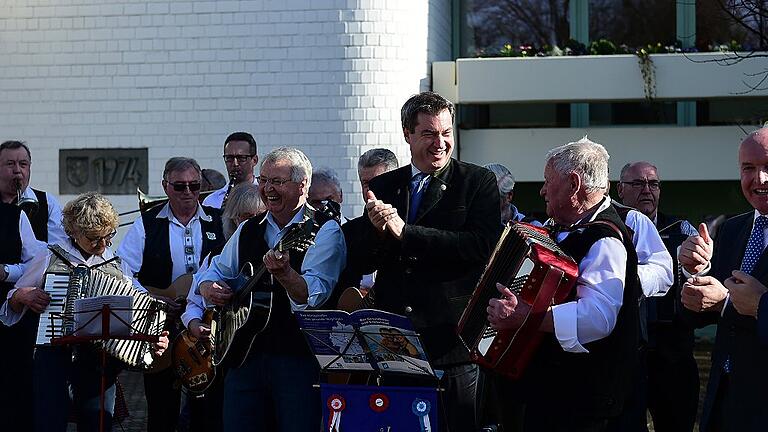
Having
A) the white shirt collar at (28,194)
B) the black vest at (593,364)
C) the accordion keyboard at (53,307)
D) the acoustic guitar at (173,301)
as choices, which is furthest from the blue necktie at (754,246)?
the white shirt collar at (28,194)

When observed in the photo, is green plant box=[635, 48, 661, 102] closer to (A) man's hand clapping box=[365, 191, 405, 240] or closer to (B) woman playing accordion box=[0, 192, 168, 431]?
(B) woman playing accordion box=[0, 192, 168, 431]

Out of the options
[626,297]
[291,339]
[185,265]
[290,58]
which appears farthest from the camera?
[290,58]

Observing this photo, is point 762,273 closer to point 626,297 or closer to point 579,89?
point 626,297

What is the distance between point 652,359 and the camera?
294 inches

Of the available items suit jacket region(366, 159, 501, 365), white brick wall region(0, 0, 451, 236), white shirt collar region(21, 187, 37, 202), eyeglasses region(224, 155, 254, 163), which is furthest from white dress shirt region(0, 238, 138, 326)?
white brick wall region(0, 0, 451, 236)

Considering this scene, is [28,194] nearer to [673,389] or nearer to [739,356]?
[673,389]

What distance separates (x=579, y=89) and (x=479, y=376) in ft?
27.0

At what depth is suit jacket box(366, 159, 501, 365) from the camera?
5.12 m

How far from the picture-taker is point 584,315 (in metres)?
4.50

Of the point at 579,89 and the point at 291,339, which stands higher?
the point at 579,89

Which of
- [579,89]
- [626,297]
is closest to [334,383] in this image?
[626,297]

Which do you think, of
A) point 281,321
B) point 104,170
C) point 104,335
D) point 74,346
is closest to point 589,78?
point 104,170

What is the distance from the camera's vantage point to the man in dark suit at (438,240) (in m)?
5.12

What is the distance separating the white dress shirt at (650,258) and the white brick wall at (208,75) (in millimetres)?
6400
